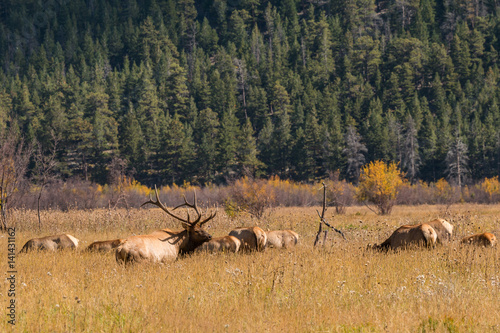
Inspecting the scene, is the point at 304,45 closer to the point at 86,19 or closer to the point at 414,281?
the point at 86,19

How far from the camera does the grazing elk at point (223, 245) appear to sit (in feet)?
38.5

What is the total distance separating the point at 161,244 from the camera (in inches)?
406

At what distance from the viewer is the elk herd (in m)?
9.93

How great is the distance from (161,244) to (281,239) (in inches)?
163

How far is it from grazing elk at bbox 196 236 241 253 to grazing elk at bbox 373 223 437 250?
11.0 feet

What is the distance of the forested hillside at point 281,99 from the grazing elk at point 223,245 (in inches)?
2369

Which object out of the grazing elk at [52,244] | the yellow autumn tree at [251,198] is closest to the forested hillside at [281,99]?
the yellow autumn tree at [251,198]

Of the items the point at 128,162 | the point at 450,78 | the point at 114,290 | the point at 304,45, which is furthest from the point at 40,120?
the point at 114,290

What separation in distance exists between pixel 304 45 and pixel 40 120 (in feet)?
222

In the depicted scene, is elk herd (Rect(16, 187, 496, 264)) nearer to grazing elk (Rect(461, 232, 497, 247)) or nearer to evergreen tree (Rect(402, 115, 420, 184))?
grazing elk (Rect(461, 232, 497, 247))

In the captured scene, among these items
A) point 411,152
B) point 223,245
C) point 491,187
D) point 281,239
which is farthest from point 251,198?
point 411,152

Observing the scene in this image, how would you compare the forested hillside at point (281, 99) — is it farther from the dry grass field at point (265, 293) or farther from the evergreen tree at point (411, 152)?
the dry grass field at point (265, 293)

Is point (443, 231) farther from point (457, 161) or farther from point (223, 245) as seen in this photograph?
point (457, 161)

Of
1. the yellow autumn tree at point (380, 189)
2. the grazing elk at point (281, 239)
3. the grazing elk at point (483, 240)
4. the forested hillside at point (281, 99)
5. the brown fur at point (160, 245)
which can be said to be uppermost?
the forested hillside at point (281, 99)
